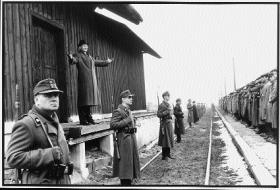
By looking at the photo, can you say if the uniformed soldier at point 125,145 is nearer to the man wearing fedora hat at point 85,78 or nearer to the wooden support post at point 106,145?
the man wearing fedora hat at point 85,78

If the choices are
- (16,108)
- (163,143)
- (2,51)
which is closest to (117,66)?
(163,143)

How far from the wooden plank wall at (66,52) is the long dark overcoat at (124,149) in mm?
1698

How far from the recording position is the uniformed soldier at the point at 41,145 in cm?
354

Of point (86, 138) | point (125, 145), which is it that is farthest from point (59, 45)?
point (125, 145)

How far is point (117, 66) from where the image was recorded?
13.8 metres

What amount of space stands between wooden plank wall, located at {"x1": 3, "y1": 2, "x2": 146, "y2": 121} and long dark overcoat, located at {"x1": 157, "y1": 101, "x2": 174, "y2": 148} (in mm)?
2046

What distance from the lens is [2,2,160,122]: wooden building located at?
6.47 metres

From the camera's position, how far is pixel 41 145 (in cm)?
374

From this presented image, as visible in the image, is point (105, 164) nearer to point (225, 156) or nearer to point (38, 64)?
point (38, 64)

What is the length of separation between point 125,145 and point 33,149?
326cm

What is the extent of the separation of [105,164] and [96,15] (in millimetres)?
4567

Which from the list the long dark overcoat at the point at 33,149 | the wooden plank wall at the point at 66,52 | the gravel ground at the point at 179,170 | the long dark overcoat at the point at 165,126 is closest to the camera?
the long dark overcoat at the point at 33,149

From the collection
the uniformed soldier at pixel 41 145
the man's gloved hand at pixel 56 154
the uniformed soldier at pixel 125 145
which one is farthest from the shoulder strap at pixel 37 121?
the uniformed soldier at pixel 125 145

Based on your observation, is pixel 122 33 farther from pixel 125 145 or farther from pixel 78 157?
pixel 125 145
